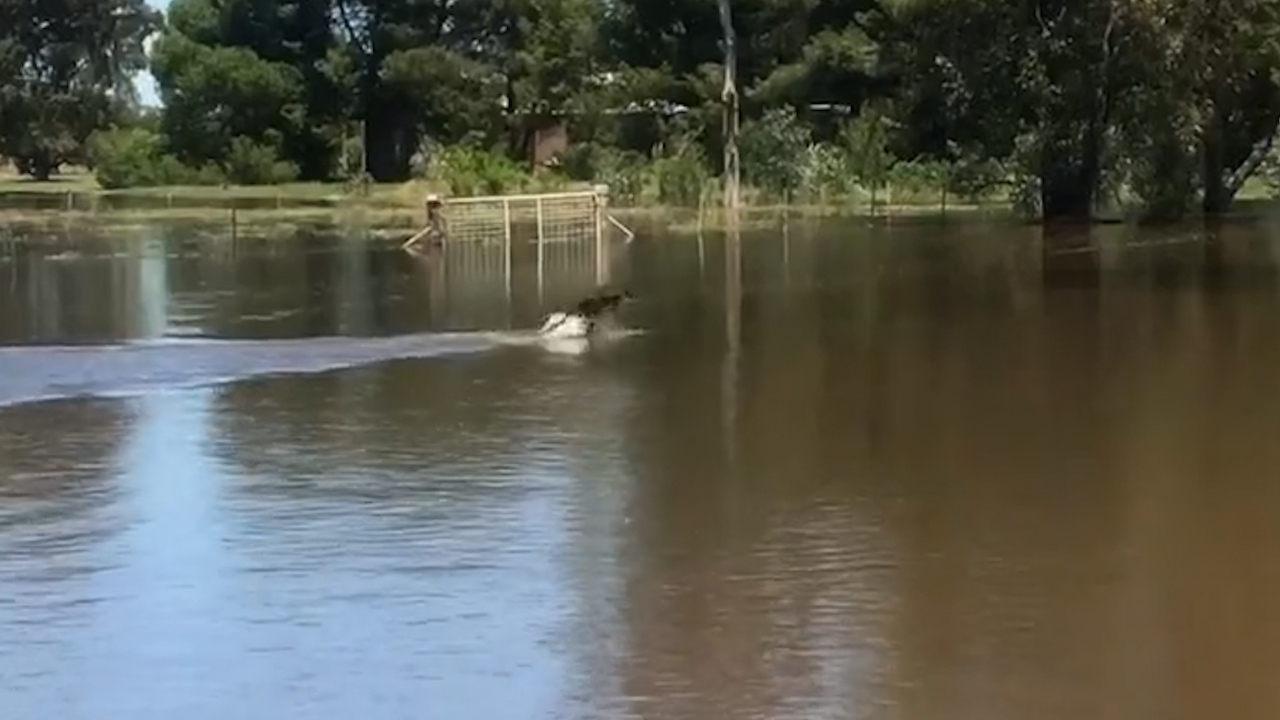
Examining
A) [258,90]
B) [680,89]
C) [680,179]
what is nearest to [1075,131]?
[680,179]

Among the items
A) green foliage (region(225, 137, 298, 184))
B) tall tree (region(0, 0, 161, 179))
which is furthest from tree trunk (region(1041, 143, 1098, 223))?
tall tree (region(0, 0, 161, 179))

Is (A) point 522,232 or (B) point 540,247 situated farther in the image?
(A) point 522,232

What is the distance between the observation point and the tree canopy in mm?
41312

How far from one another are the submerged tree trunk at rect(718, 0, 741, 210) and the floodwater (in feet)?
91.1

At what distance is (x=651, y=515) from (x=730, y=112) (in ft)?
137

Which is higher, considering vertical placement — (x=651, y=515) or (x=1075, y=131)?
(x=1075, y=131)

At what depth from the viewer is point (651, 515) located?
11367mm

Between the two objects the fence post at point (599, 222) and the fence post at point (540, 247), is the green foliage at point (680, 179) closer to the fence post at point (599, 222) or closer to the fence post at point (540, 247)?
the fence post at point (599, 222)

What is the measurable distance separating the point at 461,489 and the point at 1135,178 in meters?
33.0

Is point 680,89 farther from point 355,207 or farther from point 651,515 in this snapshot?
point 651,515

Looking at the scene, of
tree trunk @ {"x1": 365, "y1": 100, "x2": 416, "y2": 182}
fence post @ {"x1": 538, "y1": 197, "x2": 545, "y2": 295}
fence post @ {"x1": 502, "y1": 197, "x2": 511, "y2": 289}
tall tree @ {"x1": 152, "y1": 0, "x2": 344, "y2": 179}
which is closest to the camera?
fence post @ {"x1": 538, "y1": 197, "x2": 545, "y2": 295}

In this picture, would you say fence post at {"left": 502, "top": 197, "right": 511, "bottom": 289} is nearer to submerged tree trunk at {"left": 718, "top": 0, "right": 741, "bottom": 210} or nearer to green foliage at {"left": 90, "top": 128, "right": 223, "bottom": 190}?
submerged tree trunk at {"left": 718, "top": 0, "right": 741, "bottom": 210}

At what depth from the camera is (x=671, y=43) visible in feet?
185

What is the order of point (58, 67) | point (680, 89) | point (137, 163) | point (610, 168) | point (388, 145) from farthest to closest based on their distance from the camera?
point (137, 163) < point (58, 67) < point (388, 145) < point (680, 89) < point (610, 168)
